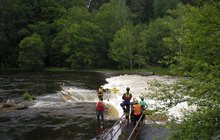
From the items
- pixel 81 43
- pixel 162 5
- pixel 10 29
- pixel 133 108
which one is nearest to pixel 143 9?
pixel 162 5

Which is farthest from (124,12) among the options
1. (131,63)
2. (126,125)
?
(126,125)

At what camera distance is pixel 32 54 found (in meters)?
87.0

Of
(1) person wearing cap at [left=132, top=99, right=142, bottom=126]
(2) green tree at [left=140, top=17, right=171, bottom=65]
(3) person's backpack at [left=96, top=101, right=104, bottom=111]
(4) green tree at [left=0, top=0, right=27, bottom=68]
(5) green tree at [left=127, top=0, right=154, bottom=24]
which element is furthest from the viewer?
(5) green tree at [left=127, top=0, right=154, bottom=24]

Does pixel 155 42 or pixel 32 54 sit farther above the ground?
pixel 155 42

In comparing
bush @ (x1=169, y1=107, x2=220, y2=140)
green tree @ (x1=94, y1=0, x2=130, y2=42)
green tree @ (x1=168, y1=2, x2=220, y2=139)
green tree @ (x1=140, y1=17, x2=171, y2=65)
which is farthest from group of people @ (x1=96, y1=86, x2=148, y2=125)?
green tree @ (x1=94, y1=0, x2=130, y2=42)

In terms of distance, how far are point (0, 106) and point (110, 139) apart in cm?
1885

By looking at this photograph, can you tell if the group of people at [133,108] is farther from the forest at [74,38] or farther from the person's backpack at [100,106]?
the forest at [74,38]

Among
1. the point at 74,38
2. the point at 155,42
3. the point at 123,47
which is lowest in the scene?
the point at 123,47

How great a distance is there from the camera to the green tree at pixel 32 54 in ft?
284

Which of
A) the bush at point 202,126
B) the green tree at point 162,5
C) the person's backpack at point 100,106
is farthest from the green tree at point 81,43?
the bush at point 202,126

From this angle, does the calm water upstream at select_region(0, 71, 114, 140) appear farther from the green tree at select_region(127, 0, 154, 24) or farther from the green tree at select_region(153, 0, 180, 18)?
the green tree at select_region(127, 0, 154, 24)

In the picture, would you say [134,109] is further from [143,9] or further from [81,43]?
[143,9]

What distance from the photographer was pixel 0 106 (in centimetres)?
3734

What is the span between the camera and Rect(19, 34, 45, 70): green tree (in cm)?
8662
